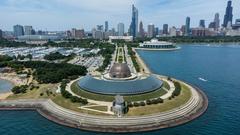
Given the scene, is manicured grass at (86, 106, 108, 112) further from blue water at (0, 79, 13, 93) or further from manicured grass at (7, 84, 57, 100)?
blue water at (0, 79, 13, 93)

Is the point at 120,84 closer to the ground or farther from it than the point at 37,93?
farther from it

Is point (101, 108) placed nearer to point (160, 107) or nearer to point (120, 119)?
point (120, 119)

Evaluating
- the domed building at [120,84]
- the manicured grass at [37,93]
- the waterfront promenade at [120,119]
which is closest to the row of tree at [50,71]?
the manicured grass at [37,93]

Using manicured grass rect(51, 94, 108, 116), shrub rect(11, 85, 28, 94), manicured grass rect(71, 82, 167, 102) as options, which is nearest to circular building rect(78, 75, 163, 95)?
manicured grass rect(71, 82, 167, 102)

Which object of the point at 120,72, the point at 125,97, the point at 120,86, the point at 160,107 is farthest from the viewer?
the point at 120,72

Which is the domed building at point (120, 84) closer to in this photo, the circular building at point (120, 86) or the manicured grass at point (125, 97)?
the circular building at point (120, 86)

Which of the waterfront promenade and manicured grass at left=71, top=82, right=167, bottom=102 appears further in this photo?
manicured grass at left=71, top=82, right=167, bottom=102

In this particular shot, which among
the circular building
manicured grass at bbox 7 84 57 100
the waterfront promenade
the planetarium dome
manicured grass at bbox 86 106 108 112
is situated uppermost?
the planetarium dome

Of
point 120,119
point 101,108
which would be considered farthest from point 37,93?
point 120,119

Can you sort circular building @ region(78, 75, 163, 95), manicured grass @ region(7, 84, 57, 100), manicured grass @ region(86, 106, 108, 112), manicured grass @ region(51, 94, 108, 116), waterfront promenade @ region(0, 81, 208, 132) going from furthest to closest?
manicured grass @ region(7, 84, 57, 100) → circular building @ region(78, 75, 163, 95) → manicured grass @ region(86, 106, 108, 112) → manicured grass @ region(51, 94, 108, 116) → waterfront promenade @ region(0, 81, 208, 132)
